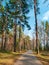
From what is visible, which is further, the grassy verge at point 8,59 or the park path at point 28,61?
the grassy verge at point 8,59

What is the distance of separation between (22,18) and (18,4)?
4374mm

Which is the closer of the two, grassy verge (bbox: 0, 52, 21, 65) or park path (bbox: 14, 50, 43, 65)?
park path (bbox: 14, 50, 43, 65)

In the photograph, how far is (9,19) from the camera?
5419 centimetres

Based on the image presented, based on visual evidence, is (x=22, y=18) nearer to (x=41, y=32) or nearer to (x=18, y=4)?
(x=18, y=4)

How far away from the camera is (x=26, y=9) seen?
175 ft

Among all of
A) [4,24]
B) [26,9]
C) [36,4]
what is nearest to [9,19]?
[4,24]

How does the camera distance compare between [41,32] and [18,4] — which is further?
[41,32]

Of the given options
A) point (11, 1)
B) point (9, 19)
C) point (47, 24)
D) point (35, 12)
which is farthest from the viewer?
point (47, 24)

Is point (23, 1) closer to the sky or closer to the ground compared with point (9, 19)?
closer to the sky

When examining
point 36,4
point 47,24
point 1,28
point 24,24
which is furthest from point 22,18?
point 47,24

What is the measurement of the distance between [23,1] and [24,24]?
7.75 metres

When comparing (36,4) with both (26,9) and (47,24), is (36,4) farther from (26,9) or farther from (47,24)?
(47,24)

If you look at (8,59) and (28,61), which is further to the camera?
(8,59)

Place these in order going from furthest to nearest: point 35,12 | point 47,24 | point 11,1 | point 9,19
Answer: point 47,24
point 9,19
point 11,1
point 35,12
